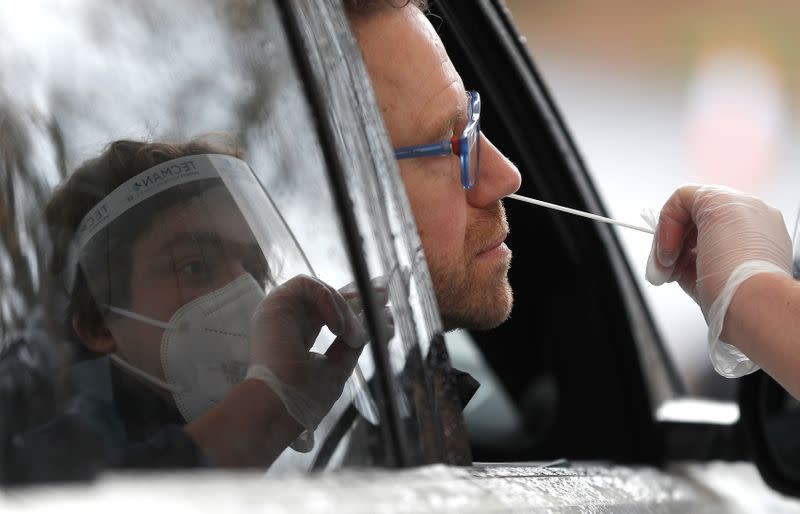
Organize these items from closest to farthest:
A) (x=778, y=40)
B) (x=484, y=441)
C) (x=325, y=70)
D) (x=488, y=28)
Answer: (x=325, y=70)
(x=488, y=28)
(x=484, y=441)
(x=778, y=40)

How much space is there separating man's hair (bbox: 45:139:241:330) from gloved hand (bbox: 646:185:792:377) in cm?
99

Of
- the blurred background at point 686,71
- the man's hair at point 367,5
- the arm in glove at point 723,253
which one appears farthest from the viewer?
the blurred background at point 686,71

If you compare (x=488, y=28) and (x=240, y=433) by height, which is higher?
(x=488, y=28)

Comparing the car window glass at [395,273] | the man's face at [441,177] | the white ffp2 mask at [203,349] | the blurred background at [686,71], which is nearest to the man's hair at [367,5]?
the man's face at [441,177]

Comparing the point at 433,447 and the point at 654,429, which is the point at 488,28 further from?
the point at 433,447

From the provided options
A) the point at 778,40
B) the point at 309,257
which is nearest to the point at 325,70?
the point at 309,257

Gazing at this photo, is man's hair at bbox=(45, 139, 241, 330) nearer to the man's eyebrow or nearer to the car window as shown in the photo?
the car window

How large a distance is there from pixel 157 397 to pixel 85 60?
15.1 inches

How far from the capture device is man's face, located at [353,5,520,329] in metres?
2.15

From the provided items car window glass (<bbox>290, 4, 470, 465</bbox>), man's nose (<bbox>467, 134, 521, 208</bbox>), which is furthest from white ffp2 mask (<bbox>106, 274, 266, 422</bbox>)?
man's nose (<bbox>467, 134, 521, 208</bbox>)

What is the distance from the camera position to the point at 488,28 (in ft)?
9.27

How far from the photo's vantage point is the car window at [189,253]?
4.05 feet

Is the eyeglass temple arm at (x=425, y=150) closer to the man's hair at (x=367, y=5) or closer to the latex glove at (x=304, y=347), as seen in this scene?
the man's hair at (x=367, y=5)

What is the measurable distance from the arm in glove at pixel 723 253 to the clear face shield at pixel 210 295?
2.62ft
